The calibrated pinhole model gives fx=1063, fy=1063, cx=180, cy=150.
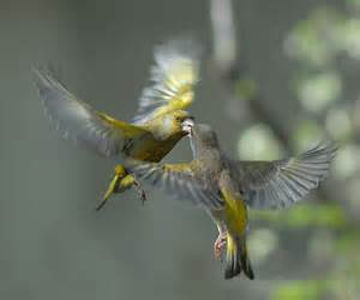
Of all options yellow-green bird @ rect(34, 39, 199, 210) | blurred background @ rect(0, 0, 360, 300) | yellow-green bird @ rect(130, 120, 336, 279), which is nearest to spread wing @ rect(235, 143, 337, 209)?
yellow-green bird @ rect(130, 120, 336, 279)

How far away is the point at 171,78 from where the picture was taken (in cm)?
150

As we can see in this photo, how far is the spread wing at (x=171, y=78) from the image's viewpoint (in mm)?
1436

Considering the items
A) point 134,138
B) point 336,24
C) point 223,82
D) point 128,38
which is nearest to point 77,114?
point 134,138

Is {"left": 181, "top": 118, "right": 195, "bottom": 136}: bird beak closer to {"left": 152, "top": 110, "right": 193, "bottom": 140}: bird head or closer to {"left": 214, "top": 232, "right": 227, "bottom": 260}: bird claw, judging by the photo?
{"left": 152, "top": 110, "right": 193, "bottom": 140}: bird head

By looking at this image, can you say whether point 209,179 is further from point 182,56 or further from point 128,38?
point 128,38

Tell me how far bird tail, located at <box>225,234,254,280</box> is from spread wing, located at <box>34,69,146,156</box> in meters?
0.18

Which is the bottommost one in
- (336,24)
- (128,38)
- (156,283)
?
(156,283)

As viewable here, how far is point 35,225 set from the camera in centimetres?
557

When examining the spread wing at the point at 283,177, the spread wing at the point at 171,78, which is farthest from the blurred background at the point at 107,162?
the spread wing at the point at 283,177

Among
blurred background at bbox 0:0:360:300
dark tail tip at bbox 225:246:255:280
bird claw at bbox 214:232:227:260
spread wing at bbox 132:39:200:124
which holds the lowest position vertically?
dark tail tip at bbox 225:246:255:280

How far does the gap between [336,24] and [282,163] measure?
2698 mm

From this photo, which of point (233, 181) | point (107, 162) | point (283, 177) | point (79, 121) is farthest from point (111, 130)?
point (107, 162)

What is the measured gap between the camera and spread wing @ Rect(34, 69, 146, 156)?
116 centimetres

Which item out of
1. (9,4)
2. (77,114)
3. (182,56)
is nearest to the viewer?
(77,114)
